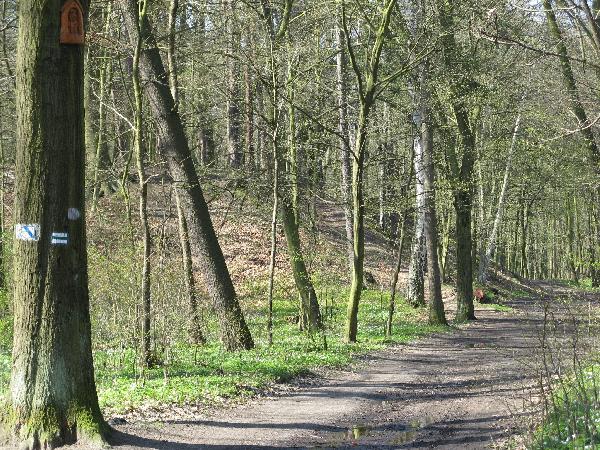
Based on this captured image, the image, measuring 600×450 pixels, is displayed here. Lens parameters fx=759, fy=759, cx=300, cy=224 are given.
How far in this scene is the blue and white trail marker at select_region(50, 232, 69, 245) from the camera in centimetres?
707

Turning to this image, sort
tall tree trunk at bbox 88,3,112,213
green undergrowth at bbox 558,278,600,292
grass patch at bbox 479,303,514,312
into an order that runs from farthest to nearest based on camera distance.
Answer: green undergrowth at bbox 558,278,600,292
grass patch at bbox 479,303,514,312
tall tree trunk at bbox 88,3,112,213

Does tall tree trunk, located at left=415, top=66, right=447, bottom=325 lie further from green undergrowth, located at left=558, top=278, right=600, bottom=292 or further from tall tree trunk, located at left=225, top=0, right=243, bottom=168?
green undergrowth, located at left=558, top=278, right=600, bottom=292

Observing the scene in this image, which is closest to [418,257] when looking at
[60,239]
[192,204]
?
[192,204]

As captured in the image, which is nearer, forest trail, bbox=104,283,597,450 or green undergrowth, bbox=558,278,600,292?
forest trail, bbox=104,283,597,450

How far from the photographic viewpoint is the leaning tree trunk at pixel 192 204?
14.6 meters

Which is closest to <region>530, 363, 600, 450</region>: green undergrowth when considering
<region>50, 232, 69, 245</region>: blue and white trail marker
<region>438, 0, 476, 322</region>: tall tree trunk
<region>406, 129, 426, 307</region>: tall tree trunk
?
<region>50, 232, 69, 245</region>: blue and white trail marker

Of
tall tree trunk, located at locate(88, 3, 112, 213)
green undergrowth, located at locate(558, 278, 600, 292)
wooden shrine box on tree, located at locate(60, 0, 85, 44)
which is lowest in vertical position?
green undergrowth, located at locate(558, 278, 600, 292)

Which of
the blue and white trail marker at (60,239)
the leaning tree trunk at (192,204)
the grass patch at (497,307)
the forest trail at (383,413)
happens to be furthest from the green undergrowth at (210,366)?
the grass patch at (497,307)

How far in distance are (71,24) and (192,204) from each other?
7.97 meters

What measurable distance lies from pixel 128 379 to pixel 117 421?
3.26m

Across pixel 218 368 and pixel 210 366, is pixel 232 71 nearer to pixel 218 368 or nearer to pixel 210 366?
pixel 210 366

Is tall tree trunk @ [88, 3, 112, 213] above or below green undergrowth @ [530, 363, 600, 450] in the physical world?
above

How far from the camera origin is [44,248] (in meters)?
7.03

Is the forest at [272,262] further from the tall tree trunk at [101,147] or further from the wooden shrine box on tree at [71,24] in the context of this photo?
the tall tree trunk at [101,147]
